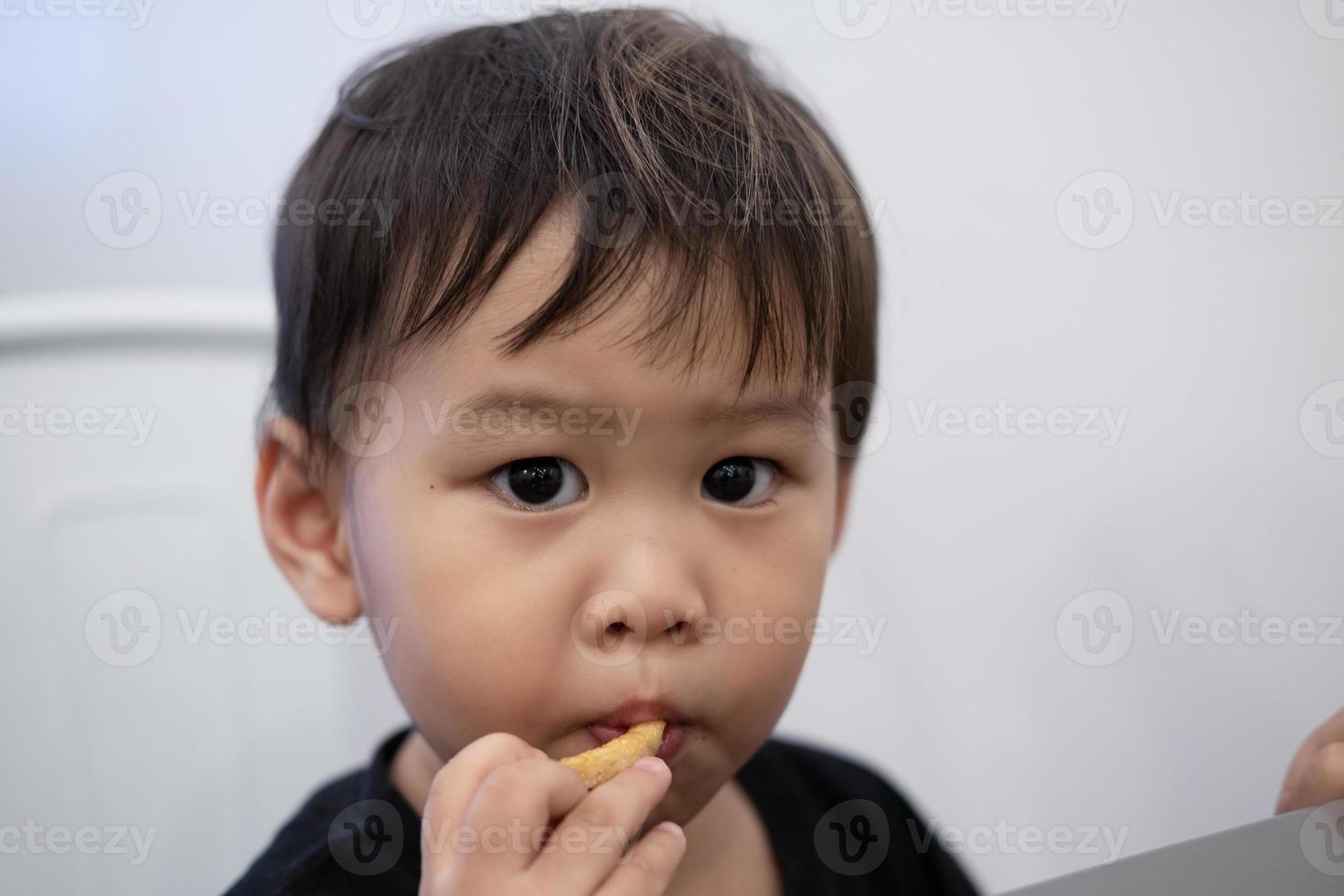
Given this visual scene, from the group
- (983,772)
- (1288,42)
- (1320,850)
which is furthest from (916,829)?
(1288,42)

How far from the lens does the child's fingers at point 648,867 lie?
2.19 feet

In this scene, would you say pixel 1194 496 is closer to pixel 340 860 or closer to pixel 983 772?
pixel 983 772

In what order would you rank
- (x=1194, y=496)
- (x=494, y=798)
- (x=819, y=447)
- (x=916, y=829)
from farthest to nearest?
1. (x=1194, y=496)
2. (x=916, y=829)
3. (x=819, y=447)
4. (x=494, y=798)

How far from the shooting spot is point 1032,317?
62.4 inches

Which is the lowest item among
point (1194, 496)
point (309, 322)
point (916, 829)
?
point (916, 829)

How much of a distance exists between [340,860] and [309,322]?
41cm

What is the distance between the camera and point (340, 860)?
2.97 feet

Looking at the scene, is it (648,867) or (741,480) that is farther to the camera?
(741,480)

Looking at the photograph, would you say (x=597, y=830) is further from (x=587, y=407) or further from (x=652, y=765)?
(x=587, y=407)

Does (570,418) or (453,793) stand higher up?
(570,418)

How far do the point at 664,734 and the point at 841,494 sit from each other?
Answer: 1.10ft

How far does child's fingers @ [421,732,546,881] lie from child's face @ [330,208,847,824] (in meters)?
0.09

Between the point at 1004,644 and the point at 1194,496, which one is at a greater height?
the point at 1194,496

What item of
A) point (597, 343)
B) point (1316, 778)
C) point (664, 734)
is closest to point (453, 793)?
point (664, 734)
